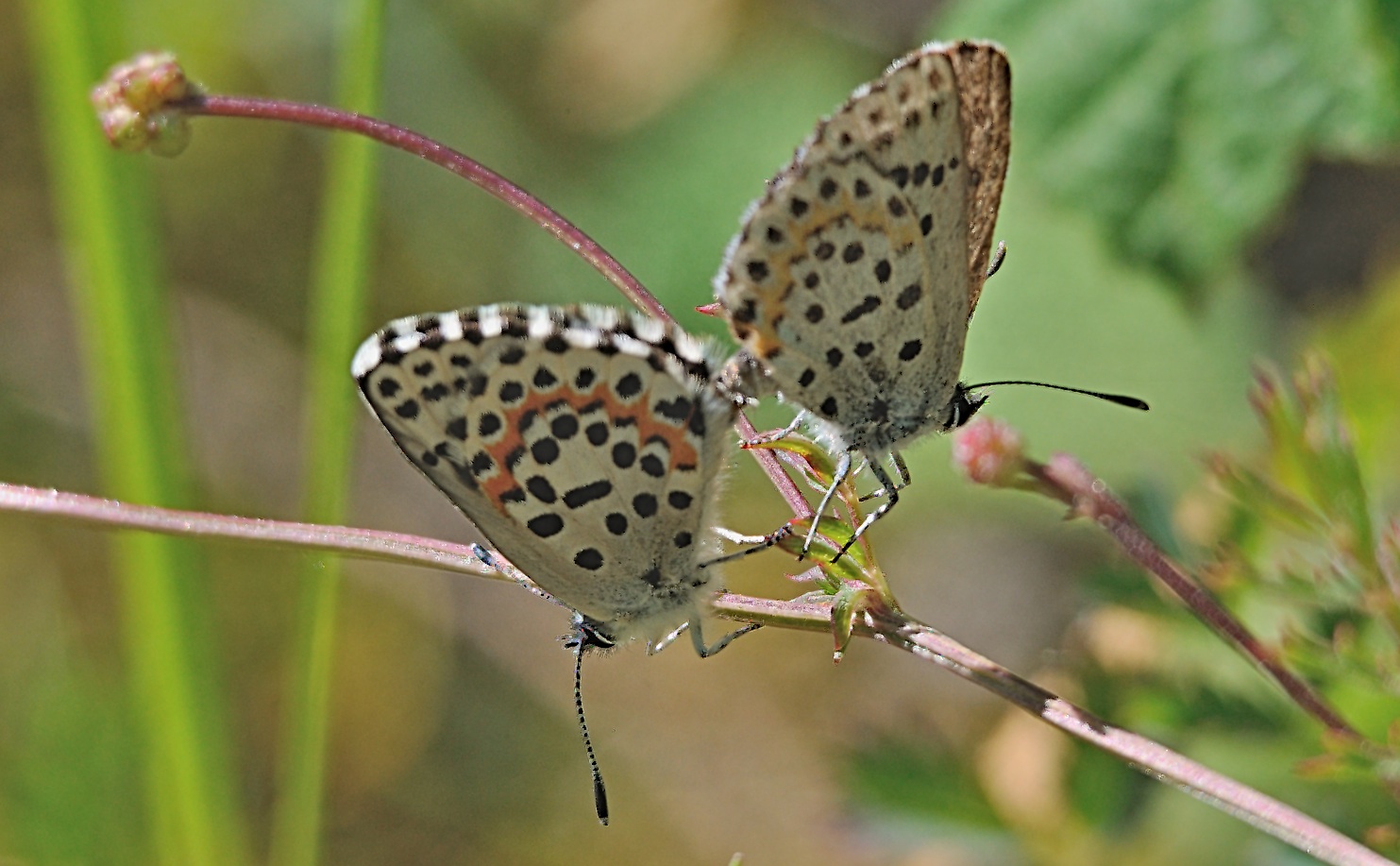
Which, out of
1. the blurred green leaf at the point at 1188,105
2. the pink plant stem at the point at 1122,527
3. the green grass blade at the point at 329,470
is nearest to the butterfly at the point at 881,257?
the pink plant stem at the point at 1122,527

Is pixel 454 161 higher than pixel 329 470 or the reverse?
higher

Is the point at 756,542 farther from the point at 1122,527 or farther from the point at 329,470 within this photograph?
the point at 329,470

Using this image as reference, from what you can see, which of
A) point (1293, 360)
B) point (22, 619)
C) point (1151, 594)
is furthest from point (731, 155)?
point (22, 619)

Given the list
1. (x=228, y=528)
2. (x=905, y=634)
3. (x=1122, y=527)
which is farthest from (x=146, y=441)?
(x=1122, y=527)

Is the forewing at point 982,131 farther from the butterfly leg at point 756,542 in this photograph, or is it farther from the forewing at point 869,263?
the butterfly leg at point 756,542

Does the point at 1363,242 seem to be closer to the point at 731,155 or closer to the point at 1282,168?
the point at 1282,168
